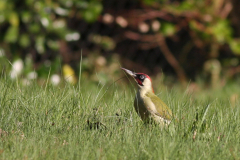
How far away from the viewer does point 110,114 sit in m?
3.84

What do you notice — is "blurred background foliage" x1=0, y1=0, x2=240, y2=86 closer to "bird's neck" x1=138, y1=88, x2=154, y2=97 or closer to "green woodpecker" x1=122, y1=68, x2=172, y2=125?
"bird's neck" x1=138, y1=88, x2=154, y2=97

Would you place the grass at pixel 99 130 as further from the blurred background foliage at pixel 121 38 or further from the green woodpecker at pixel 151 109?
the blurred background foliage at pixel 121 38

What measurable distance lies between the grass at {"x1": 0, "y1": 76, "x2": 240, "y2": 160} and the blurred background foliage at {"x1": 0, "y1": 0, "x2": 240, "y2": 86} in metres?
2.24

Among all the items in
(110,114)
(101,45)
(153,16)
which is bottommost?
(110,114)

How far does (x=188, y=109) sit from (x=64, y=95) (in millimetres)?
1205

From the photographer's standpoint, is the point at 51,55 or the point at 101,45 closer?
the point at 51,55

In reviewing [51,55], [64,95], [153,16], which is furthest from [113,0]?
[64,95]

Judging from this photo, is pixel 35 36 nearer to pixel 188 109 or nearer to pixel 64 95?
pixel 64 95

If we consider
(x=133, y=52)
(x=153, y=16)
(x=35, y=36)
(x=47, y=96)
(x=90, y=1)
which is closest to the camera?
(x=47, y=96)

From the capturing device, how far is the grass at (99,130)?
9.67 feet

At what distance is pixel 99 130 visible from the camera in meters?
3.38

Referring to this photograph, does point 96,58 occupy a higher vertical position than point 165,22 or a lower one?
lower

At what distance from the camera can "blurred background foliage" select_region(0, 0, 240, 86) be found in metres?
6.38

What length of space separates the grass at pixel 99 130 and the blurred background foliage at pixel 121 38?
224 centimetres
